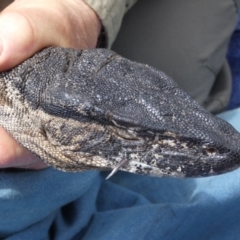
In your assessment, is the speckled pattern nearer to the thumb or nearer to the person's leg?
the thumb

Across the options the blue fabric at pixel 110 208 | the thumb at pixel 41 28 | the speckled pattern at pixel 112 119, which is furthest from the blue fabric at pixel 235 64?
the speckled pattern at pixel 112 119

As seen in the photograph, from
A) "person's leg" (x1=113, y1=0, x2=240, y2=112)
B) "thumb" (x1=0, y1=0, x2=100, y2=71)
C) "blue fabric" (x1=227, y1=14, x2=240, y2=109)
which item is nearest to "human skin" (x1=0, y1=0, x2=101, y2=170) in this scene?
"thumb" (x1=0, y1=0, x2=100, y2=71)

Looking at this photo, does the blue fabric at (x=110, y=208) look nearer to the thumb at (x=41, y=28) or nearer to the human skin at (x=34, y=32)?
the human skin at (x=34, y=32)

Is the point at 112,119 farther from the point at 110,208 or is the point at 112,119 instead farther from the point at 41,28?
the point at 110,208

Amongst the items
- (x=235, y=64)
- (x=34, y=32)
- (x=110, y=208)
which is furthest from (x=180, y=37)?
(x=34, y=32)

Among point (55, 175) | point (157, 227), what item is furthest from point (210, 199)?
point (55, 175)

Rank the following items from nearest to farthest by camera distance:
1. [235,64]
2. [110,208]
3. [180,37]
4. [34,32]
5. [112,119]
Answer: [112,119]
[34,32]
[110,208]
[180,37]
[235,64]
